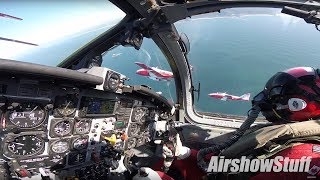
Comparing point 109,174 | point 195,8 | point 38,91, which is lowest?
point 109,174

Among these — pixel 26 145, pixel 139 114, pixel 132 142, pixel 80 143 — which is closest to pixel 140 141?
pixel 132 142

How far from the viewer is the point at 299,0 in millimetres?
2926

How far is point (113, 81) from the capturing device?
2766mm

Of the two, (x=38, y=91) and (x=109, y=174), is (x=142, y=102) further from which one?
(x=38, y=91)

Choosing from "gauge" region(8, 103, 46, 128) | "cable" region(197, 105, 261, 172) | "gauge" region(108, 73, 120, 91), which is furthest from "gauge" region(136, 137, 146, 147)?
"gauge" region(8, 103, 46, 128)

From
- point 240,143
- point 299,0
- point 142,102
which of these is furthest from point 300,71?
point 142,102

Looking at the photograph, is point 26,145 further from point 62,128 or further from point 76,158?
point 76,158

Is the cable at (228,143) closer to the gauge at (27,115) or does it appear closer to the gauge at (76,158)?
the gauge at (76,158)

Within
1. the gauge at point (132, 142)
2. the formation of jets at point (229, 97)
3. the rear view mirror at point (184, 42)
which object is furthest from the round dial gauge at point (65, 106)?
the formation of jets at point (229, 97)

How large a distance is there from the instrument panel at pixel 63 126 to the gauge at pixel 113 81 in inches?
0.5

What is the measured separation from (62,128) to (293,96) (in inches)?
A: 77.2

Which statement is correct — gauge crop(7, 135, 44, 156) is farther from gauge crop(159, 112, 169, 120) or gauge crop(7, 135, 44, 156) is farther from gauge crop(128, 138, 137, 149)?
gauge crop(159, 112, 169, 120)

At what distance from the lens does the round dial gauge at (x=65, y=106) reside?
252 centimetres

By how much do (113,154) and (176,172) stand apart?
0.70 m
